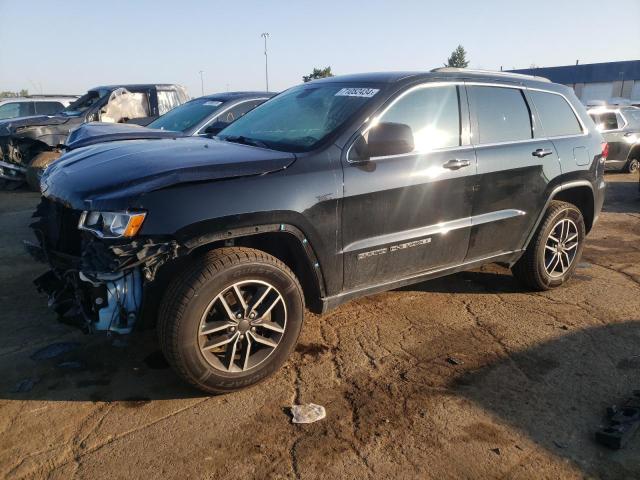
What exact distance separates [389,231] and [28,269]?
3.82m

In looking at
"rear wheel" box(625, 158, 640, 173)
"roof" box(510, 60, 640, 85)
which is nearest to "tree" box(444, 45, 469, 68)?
"roof" box(510, 60, 640, 85)

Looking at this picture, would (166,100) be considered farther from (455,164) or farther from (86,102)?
(455,164)

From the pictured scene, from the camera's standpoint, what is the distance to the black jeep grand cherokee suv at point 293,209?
8.77 feet

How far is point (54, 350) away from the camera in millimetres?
3412

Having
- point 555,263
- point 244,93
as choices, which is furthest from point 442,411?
point 244,93

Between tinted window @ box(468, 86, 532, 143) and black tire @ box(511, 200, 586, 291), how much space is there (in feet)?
2.48

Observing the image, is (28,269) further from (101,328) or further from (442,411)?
(442,411)

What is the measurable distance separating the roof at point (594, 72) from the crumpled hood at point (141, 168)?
49036mm

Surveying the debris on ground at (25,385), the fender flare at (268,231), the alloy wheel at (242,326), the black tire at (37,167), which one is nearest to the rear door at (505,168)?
the fender flare at (268,231)

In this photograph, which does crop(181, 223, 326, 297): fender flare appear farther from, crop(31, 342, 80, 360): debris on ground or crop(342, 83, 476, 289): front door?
crop(31, 342, 80, 360): debris on ground

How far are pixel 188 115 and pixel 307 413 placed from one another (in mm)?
5116

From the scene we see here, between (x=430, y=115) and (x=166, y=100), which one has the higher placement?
(x=166, y=100)

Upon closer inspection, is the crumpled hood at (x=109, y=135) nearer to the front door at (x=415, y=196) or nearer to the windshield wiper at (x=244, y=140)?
the windshield wiper at (x=244, y=140)

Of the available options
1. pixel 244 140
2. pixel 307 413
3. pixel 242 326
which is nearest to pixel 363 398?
pixel 307 413
